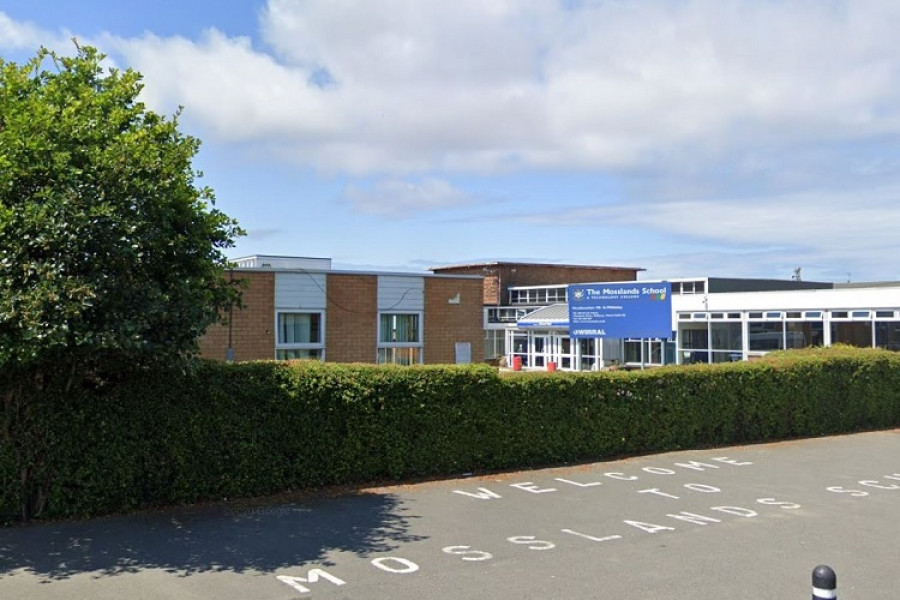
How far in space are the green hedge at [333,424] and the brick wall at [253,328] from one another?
12364mm

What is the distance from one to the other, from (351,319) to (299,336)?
177 cm

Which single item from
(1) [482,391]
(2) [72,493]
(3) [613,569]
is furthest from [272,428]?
(3) [613,569]

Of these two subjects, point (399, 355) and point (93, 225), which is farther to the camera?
point (399, 355)

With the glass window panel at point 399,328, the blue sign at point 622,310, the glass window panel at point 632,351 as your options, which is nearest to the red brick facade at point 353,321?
the glass window panel at point 399,328

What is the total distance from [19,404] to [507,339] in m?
38.6

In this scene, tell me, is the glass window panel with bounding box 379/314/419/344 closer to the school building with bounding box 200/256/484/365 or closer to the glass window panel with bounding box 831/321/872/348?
the school building with bounding box 200/256/484/365

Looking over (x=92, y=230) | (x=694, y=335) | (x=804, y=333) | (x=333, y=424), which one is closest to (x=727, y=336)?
(x=694, y=335)

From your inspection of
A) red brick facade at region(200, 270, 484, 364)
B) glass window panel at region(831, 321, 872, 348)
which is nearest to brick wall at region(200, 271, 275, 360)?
red brick facade at region(200, 270, 484, 364)

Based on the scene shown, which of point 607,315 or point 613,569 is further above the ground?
point 607,315

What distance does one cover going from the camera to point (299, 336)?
24.8m

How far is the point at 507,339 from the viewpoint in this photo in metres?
46.8

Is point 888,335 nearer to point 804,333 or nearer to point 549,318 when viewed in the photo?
point 804,333

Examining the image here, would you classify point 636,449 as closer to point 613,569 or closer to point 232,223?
point 613,569

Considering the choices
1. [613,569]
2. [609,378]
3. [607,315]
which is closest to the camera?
[613,569]
